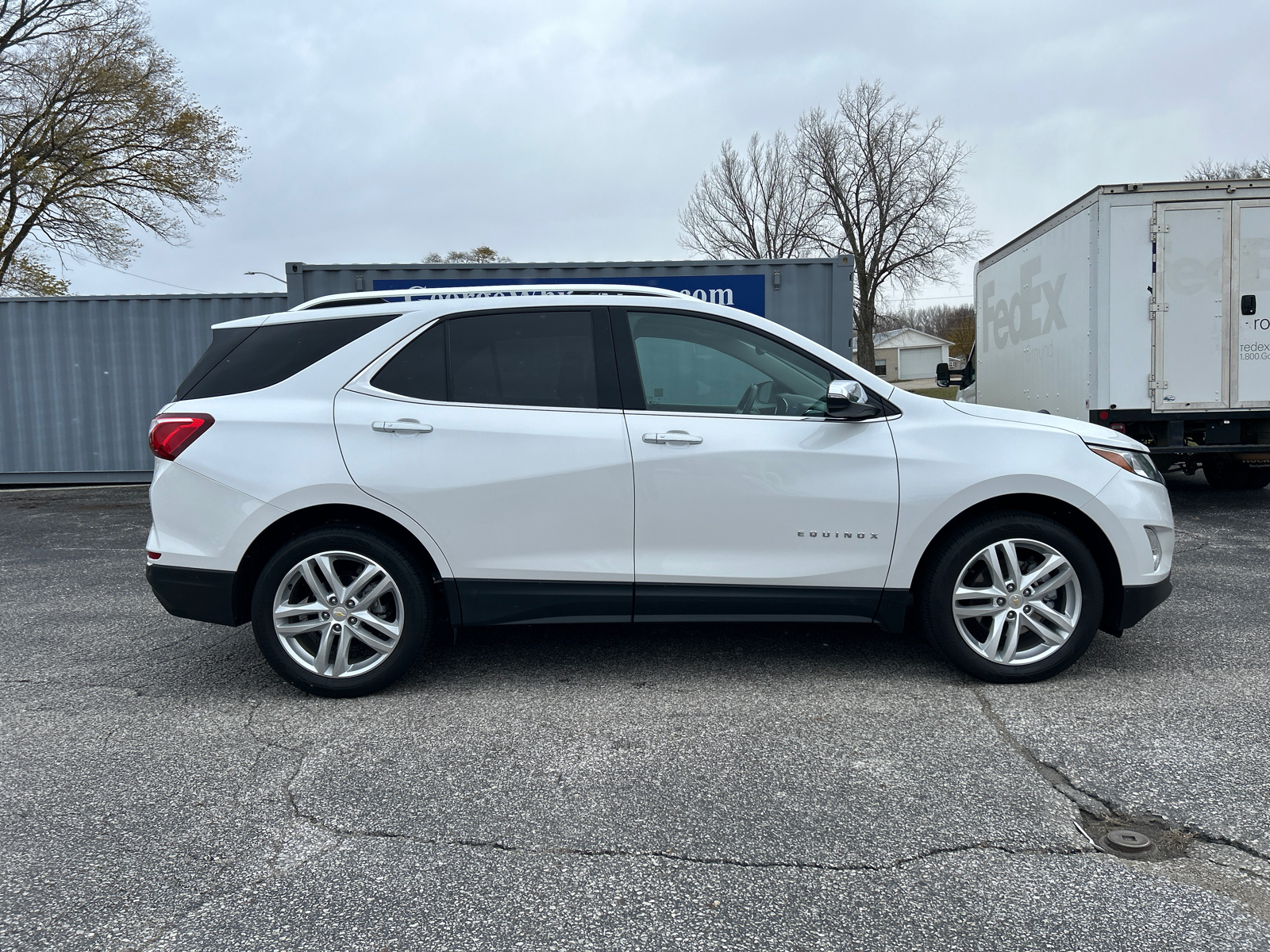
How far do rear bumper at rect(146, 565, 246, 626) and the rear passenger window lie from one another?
3.55 ft

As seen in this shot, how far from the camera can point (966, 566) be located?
3914 millimetres

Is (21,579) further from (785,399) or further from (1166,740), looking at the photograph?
(1166,740)

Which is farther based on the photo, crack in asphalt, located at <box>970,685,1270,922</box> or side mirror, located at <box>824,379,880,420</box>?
side mirror, located at <box>824,379,880,420</box>

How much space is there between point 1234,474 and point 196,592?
1078cm

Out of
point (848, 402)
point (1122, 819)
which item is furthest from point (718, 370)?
point (1122, 819)

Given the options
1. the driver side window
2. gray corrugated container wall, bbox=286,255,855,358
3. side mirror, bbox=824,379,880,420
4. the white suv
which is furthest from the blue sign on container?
side mirror, bbox=824,379,880,420

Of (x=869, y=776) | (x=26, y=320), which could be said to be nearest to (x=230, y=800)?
(x=869, y=776)

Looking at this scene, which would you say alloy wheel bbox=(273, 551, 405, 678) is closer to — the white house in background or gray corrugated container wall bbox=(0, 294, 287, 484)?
gray corrugated container wall bbox=(0, 294, 287, 484)

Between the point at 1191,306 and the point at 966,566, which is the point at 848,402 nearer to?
the point at 966,566

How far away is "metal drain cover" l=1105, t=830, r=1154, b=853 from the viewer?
8.49 feet

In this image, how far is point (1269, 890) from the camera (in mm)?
2367

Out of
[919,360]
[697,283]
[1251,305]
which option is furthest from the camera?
[919,360]

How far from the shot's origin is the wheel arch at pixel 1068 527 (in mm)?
3971

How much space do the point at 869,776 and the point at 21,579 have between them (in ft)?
21.5
